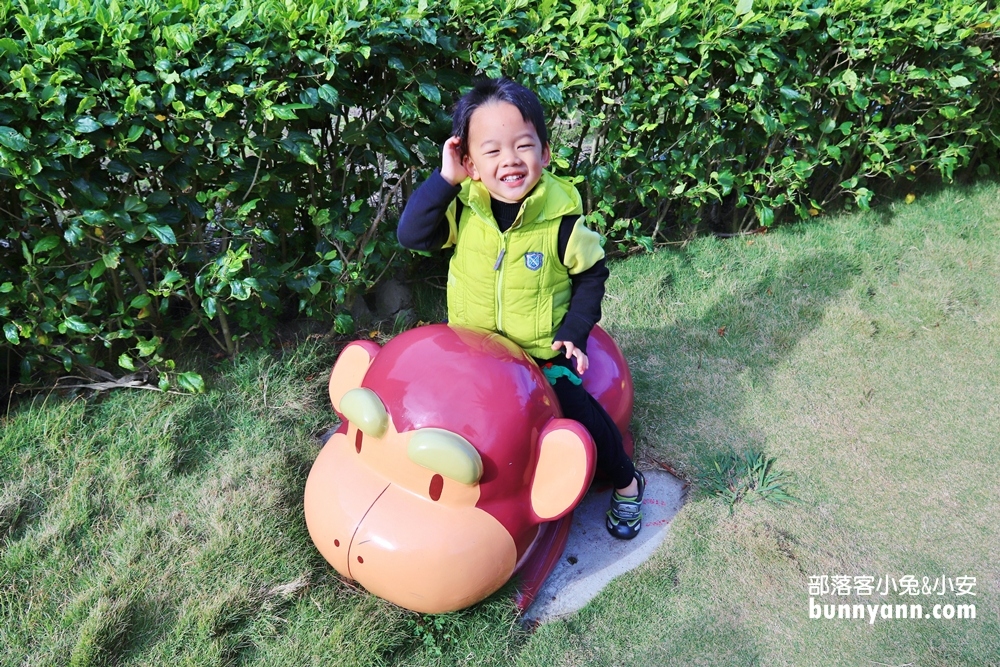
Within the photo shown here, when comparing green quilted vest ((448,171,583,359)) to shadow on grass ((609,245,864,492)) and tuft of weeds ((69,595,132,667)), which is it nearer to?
shadow on grass ((609,245,864,492))

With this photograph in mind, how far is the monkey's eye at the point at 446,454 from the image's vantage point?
7.81 ft

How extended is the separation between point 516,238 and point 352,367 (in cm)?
84

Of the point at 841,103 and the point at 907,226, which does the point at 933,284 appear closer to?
the point at 907,226

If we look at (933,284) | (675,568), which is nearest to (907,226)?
(933,284)

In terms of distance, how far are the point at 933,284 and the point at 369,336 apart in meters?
3.65

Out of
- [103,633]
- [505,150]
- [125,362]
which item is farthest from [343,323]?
[103,633]

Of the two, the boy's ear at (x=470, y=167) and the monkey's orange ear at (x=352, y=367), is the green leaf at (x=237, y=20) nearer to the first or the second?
the boy's ear at (x=470, y=167)

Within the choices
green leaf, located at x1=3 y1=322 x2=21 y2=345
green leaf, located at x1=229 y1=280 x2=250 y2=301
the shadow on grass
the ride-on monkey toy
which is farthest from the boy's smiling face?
green leaf, located at x1=3 y1=322 x2=21 y2=345

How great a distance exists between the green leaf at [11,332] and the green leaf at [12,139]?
829mm

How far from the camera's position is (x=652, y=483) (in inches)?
143

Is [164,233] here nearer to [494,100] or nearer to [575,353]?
[494,100]

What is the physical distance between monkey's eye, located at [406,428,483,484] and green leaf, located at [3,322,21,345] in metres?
1.90

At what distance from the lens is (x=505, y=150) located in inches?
102

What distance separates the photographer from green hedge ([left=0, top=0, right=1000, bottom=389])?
2.88 meters
